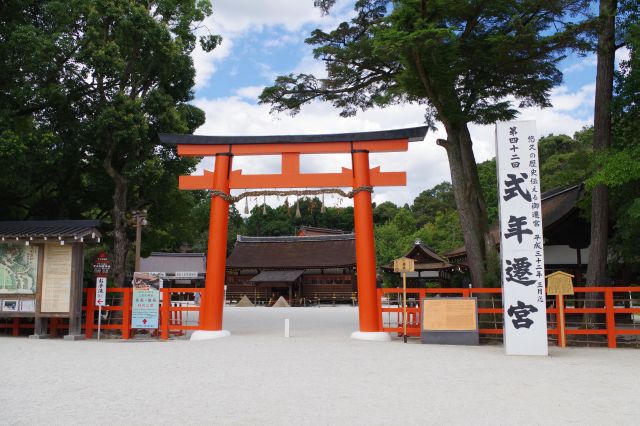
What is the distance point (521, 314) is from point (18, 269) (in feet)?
35.4

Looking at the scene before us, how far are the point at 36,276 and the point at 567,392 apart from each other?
11.0 meters

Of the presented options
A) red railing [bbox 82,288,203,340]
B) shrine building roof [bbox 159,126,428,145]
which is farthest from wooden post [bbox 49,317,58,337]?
shrine building roof [bbox 159,126,428,145]

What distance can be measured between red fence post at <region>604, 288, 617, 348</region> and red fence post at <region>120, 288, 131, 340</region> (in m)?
10.3

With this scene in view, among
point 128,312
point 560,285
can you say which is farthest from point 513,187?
point 128,312

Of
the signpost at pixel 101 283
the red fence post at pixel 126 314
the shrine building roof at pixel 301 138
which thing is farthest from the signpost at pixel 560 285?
the signpost at pixel 101 283

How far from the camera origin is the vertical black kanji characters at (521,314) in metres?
8.86

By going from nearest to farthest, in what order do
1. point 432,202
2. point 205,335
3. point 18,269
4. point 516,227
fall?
point 516,227, point 205,335, point 18,269, point 432,202

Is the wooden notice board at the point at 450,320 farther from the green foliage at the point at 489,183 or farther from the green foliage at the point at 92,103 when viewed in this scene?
the green foliage at the point at 489,183

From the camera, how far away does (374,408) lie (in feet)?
16.1

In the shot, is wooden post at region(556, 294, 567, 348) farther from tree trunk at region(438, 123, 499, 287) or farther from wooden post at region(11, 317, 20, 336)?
wooden post at region(11, 317, 20, 336)

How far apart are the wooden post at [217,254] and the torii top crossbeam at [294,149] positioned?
0.66ft

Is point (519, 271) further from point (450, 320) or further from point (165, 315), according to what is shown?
point (165, 315)

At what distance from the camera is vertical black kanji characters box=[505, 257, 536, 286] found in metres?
8.98

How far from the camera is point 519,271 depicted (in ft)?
29.6
